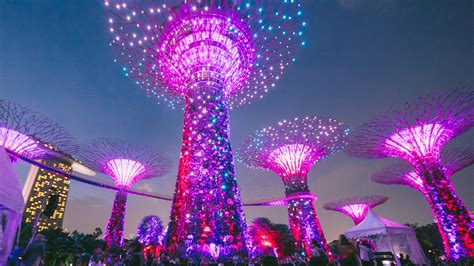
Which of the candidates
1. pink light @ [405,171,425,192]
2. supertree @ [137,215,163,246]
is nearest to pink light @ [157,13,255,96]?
pink light @ [405,171,425,192]

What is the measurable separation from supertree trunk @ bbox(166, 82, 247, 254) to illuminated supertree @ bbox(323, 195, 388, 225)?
3451 centimetres

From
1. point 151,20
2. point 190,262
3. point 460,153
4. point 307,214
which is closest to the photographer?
point 190,262

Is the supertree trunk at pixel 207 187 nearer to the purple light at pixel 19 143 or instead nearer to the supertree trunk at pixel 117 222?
the purple light at pixel 19 143

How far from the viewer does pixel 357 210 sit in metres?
40.4

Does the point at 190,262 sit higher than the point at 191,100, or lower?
lower

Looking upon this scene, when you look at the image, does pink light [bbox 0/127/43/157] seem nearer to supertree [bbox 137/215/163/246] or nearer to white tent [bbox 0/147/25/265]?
white tent [bbox 0/147/25/265]

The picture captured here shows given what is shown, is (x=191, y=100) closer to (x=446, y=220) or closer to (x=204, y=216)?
(x=204, y=216)

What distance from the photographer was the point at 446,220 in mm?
16469

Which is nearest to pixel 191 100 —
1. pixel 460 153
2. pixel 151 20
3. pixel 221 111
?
pixel 221 111

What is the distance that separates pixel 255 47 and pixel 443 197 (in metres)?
15.1

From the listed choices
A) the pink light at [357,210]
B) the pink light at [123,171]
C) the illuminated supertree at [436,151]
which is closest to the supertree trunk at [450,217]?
the illuminated supertree at [436,151]

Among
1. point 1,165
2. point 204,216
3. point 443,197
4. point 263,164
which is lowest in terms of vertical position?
point 204,216

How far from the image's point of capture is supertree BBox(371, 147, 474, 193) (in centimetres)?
2561

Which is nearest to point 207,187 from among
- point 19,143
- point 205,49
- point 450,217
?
point 205,49
